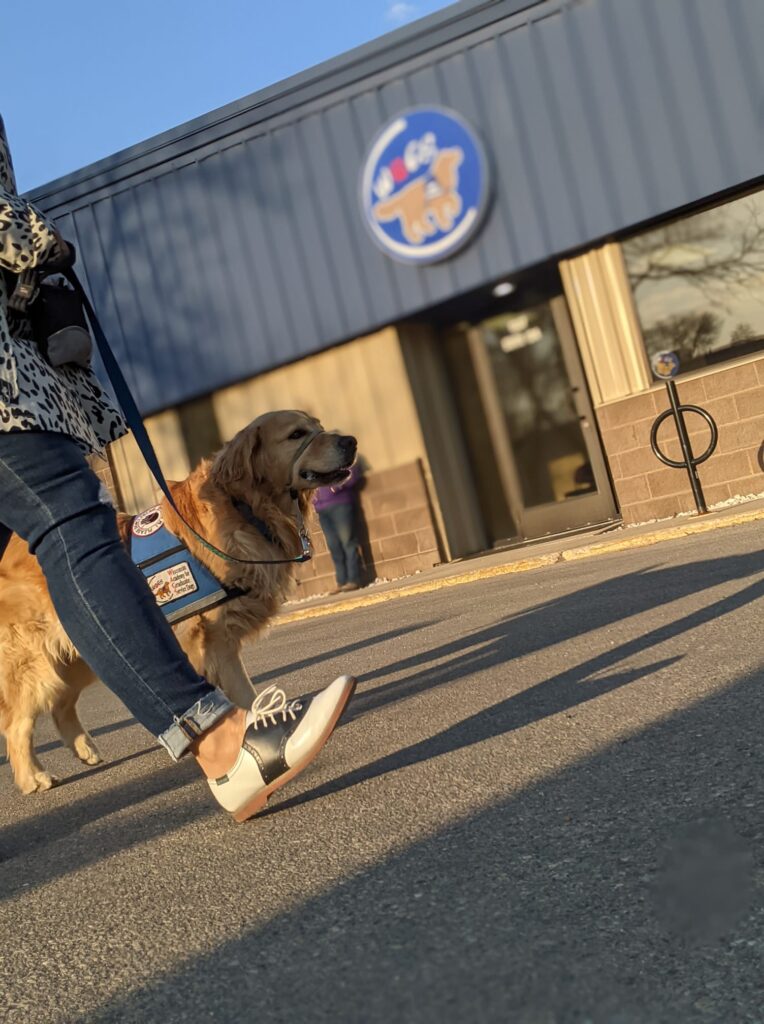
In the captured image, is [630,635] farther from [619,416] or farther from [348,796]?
[619,416]

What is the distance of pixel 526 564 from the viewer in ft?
28.3

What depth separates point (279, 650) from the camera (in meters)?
7.19

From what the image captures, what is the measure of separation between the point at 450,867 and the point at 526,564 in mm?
6790

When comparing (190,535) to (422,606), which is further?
(422,606)

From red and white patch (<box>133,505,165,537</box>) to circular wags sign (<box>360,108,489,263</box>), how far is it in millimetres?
7595

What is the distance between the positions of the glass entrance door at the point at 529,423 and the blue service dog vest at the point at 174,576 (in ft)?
26.1

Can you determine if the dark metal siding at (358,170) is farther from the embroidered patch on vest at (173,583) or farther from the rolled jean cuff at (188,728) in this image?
the rolled jean cuff at (188,728)

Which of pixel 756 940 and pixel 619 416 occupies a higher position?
pixel 619 416

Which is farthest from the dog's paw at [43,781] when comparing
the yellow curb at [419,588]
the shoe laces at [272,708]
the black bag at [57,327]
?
the yellow curb at [419,588]

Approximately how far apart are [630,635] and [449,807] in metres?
2.02

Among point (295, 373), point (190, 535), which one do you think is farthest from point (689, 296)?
point (190, 535)

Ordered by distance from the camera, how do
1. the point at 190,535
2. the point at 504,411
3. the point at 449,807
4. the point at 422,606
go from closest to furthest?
1. the point at 449,807
2. the point at 190,535
3. the point at 422,606
4. the point at 504,411

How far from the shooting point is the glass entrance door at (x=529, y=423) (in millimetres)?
11242

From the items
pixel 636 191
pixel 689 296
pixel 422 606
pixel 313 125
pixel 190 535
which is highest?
pixel 313 125
